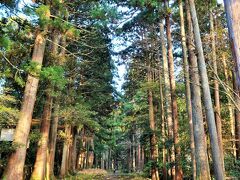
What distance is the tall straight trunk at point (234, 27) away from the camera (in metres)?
2.96

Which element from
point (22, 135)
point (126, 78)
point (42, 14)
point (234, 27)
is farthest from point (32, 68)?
point (126, 78)

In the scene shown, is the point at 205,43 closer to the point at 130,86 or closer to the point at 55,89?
the point at 55,89

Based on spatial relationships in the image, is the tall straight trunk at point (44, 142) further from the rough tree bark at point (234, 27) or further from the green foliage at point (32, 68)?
the rough tree bark at point (234, 27)

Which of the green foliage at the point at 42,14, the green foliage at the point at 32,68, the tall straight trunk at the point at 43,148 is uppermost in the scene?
the green foliage at the point at 42,14

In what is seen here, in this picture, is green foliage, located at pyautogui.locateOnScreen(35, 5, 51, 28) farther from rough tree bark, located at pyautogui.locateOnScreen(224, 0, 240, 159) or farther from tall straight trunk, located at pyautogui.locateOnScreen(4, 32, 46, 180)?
rough tree bark, located at pyautogui.locateOnScreen(224, 0, 240, 159)

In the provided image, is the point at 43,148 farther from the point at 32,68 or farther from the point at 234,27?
the point at 234,27

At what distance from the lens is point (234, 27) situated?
9.93ft

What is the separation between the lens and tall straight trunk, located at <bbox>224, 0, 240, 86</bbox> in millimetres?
2959

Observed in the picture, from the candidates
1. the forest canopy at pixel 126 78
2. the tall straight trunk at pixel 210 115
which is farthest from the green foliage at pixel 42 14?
the tall straight trunk at pixel 210 115

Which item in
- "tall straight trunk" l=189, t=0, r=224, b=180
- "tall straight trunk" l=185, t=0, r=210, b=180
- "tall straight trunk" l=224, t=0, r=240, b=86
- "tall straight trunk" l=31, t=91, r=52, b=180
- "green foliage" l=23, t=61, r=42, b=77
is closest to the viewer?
"tall straight trunk" l=224, t=0, r=240, b=86

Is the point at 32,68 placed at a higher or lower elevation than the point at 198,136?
higher

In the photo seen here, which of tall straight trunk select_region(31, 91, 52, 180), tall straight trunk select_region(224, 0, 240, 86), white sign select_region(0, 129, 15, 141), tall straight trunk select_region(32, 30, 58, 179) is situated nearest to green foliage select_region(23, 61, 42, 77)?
white sign select_region(0, 129, 15, 141)

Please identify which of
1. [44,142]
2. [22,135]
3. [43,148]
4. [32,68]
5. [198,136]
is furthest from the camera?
[44,142]

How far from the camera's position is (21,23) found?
10172 millimetres
